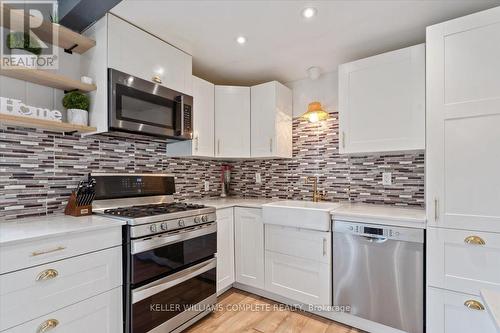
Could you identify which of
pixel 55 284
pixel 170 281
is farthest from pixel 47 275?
pixel 170 281

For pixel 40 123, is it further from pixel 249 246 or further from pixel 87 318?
pixel 249 246

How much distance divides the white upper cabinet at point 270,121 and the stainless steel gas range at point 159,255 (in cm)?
94

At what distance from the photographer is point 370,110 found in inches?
81.6

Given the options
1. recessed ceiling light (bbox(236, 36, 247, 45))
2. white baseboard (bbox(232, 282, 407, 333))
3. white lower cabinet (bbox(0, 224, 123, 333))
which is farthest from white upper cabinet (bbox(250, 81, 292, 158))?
white lower cabinet (bbox(0, 224, 123, 333))

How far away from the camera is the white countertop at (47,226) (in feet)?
3.85

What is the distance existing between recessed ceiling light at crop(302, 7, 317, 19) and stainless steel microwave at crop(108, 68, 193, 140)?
114cm

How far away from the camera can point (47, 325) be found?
123 cm

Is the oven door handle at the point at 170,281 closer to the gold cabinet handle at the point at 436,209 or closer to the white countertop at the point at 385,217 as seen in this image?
the white countertop at the point at 385,217

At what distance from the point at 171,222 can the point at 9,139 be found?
1.10 meters

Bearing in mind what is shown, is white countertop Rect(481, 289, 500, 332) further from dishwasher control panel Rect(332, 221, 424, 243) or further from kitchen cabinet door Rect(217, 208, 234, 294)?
kitchen cabinet door Rect(217, 208, 234, 294)

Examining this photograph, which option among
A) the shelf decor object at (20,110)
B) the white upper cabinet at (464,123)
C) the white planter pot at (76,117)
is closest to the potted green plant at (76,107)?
the white planter pot at (76,117)

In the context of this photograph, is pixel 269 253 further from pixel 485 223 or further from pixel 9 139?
pixel 9 139

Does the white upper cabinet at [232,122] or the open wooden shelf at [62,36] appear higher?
the open wooden shelf at [62,36]

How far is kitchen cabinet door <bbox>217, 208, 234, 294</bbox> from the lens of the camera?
90.6 inches
